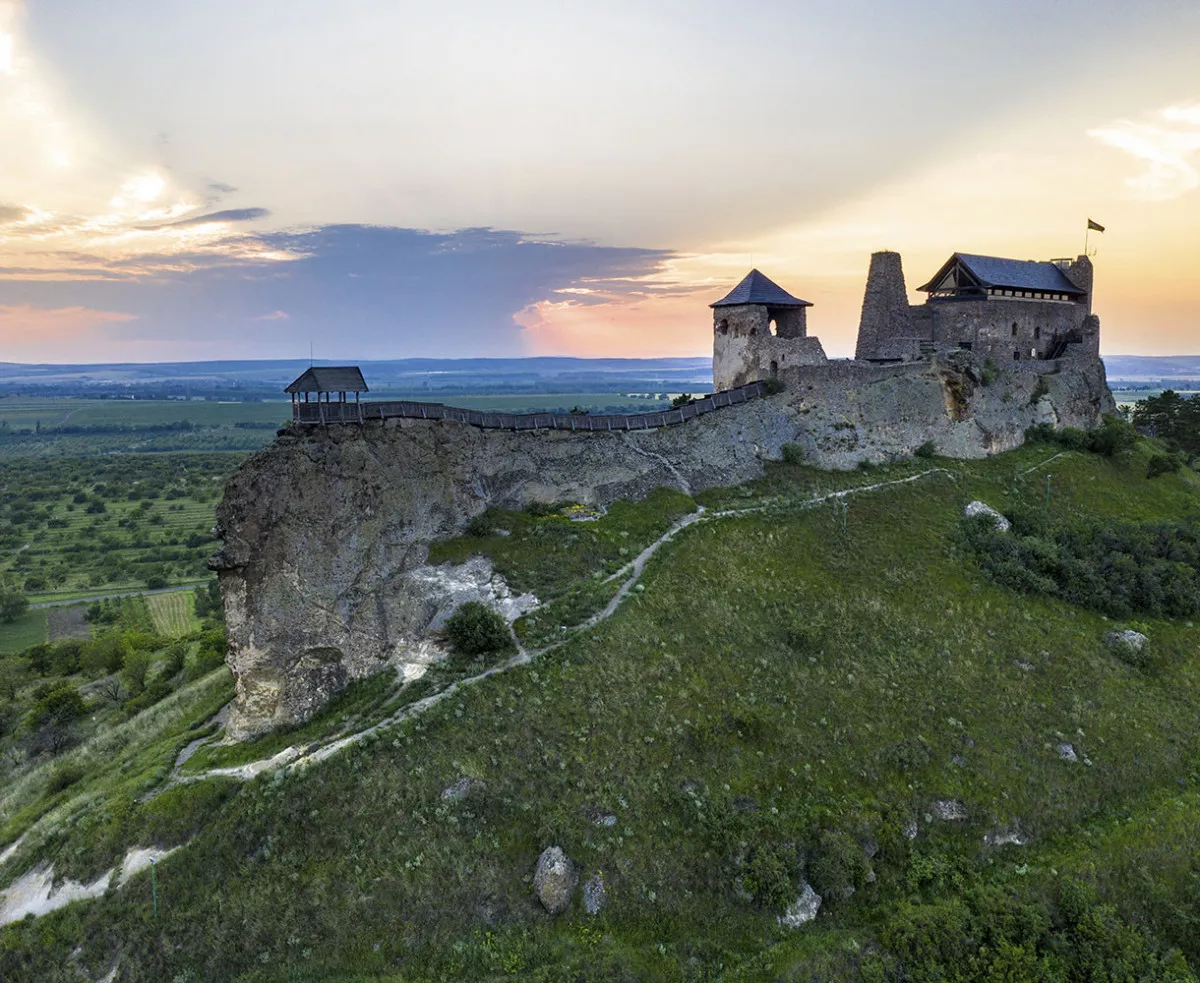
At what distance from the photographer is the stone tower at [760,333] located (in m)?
53.5

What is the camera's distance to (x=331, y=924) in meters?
23.5

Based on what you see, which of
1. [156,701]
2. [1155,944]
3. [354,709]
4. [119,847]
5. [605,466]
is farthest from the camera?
[156,701]

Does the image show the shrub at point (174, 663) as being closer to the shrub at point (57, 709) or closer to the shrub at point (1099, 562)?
the shrub at point (57, 709)

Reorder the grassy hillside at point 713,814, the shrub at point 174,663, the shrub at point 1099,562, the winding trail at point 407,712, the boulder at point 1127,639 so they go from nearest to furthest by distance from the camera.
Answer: the grassy hillside at point 713,814
the winding trail at point 407,712
the boulder at point 1127,639
the shrub at point 1099,562
the shrub at point 174,663


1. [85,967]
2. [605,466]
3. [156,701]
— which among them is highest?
[605,466]

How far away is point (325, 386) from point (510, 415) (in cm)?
1161

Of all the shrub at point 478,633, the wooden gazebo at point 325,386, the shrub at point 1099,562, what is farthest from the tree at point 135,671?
the shrub at point 1099,562

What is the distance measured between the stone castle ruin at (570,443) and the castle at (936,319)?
0.16m

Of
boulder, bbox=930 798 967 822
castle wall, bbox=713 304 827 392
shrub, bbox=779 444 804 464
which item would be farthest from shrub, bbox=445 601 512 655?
castle wall, bbox=713 304 827 392

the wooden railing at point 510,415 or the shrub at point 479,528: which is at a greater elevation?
the wooden railing at point 510,415

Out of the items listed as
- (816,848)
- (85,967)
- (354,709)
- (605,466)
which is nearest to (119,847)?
(85,967)

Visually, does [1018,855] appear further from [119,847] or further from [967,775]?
[119,847]

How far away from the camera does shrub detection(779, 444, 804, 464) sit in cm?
5081

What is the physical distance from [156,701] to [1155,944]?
5947cm
